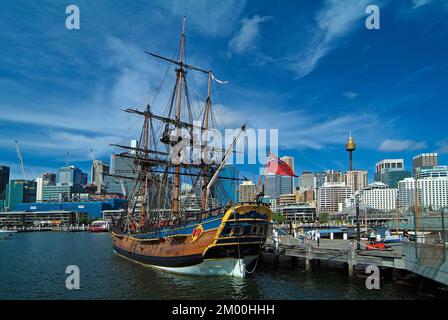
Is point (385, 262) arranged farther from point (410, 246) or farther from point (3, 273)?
point (3, 273)

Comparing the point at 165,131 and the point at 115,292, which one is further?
the point at 165,131

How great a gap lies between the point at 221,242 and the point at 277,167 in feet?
26.6

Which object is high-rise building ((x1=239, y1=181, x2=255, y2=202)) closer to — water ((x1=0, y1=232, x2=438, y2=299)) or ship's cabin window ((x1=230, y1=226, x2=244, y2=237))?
ship's cabin window ((x1=230, y1=226, x2=244, y2=237))

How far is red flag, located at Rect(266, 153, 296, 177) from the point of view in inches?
1100

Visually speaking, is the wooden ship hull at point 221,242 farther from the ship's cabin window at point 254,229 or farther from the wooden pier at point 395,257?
the wooden pier at point 395,257

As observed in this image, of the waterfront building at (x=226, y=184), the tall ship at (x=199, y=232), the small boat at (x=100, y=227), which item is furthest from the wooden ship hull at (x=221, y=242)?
the small boat at (x=100, y=227)

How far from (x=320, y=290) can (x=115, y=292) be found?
52.3 ft

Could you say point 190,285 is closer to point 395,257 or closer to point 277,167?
point 277,167

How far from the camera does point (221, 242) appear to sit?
100 feet

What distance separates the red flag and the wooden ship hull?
4.87m

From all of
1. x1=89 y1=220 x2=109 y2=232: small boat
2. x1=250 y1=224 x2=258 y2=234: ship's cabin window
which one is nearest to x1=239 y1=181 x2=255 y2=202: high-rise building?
x1=250 y1=224 x2=258 y2=234: ship's cabin window

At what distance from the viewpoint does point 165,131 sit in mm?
53625

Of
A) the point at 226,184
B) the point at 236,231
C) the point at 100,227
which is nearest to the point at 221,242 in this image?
the point at 236,231
